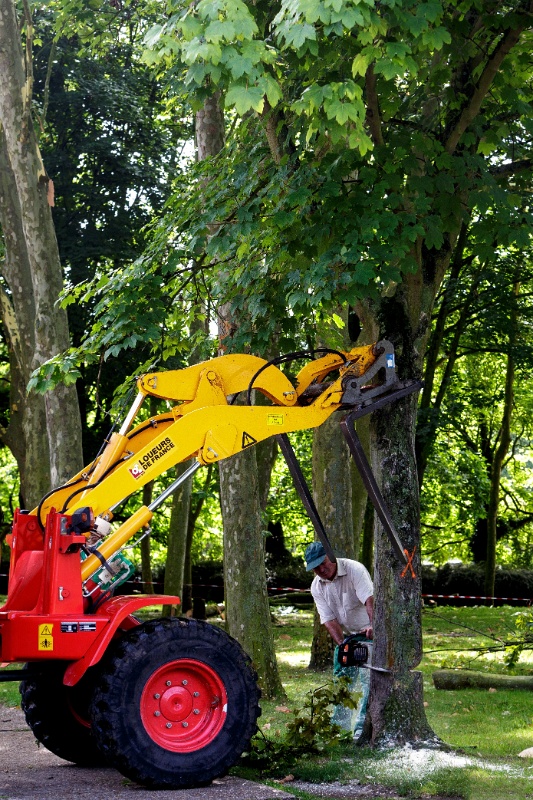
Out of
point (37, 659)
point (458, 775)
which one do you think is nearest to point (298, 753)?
point (458, 775)

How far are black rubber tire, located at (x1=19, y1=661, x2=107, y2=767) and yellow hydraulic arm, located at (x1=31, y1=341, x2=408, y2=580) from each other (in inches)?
48.9

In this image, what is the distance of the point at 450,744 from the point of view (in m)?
9.05

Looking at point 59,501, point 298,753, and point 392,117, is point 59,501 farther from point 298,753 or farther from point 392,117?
point 392,117

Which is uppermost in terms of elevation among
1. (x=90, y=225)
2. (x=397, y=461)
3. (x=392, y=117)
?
(x=90, y=225)

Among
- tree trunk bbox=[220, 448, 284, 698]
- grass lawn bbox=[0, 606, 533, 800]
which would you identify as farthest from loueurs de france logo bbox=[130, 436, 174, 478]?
tree trunk bbox=[220, 448, 284, 698]

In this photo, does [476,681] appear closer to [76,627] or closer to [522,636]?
[522,636]

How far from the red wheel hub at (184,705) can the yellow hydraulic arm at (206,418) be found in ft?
2.95

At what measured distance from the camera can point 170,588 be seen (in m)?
19.7

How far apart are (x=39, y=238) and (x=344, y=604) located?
6232 millimetres

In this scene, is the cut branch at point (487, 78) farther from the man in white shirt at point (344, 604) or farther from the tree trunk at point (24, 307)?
the tree trunk at point (24, 307)

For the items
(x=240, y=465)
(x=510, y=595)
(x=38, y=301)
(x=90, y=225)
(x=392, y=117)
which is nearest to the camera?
(x=392, y=117)

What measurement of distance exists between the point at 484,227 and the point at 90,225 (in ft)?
47.4

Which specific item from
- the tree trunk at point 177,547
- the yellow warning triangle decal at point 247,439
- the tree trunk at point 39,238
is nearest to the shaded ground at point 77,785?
the yellow warning triangle decal at point 247,439

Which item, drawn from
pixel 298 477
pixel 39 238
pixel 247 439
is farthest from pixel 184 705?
pixel 39 238
